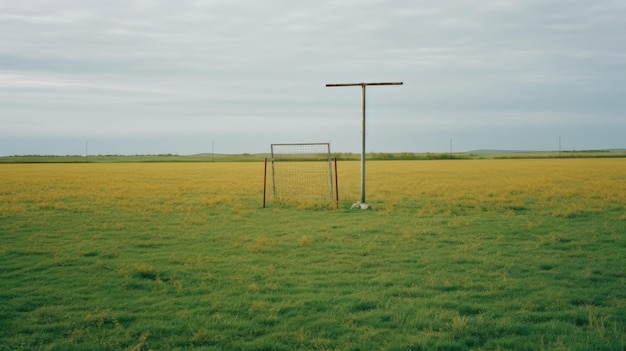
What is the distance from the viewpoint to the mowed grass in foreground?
19.9 ft

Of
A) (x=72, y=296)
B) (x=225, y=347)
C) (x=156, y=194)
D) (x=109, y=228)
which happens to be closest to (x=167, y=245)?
(x=109, y=228)

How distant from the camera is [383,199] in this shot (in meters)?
22.8

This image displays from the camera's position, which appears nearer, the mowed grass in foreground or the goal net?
the mowed grass in foreground

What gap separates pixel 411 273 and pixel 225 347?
4154mm

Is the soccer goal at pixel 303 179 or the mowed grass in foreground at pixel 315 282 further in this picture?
the soccer goal at pixel 303 179

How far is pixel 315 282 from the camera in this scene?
8.48 meters

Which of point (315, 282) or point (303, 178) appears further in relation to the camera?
point (303, 178)

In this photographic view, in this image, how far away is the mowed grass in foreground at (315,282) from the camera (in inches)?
239

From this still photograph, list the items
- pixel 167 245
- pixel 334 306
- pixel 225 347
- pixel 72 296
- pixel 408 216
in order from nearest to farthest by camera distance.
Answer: pixel 225 347 < pixel 334 306 < pixel 72 296 < pixel 167 245 < pixel 408 216

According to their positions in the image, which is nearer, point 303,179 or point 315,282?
point 315,282

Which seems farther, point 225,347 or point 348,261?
point 348,261

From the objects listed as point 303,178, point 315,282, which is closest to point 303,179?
point 303,178

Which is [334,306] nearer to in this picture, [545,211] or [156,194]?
[545,211]

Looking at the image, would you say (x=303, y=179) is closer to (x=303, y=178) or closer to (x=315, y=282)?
(x=303, y=178)
